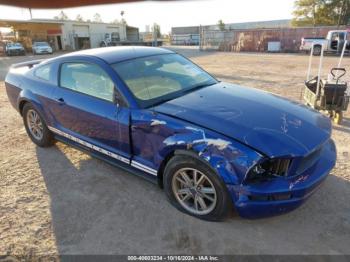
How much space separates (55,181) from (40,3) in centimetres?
313

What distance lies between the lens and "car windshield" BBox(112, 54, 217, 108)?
3.15 m

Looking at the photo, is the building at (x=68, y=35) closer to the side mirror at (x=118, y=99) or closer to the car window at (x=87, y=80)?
the car window at (x=87, y=80)

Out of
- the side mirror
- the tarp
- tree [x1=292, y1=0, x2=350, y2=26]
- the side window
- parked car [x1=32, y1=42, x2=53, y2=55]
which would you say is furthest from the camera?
tree [x1=292, y1=0, x2=350, y2=26]

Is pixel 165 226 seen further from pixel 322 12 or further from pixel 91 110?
pixel 322 12

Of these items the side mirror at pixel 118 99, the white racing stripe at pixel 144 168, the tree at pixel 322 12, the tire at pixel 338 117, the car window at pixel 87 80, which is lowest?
the tire at pixel 338 117

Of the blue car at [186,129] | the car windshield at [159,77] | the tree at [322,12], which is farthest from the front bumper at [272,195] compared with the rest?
the tree at [322,12]

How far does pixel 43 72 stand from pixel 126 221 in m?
2.52

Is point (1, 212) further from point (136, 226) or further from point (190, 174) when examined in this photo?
point (190, 174)

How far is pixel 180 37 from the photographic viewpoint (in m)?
53.0

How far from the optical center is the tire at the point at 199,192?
8.30 ft

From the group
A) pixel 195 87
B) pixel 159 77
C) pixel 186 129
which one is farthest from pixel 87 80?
pixel 186 129

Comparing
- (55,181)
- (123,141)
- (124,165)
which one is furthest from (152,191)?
(55,181)

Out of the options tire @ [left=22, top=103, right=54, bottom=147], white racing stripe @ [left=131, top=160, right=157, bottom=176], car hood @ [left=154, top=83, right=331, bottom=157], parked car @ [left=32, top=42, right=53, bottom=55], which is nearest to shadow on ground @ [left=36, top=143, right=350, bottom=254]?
white racing stripe @ [left=131, top=160, right=157, bottom=176]

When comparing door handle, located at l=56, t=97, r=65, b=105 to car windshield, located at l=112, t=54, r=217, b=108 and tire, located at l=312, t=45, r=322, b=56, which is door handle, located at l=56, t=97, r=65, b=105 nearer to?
car windshield, located at l=112, t=54, r=217, b=108
